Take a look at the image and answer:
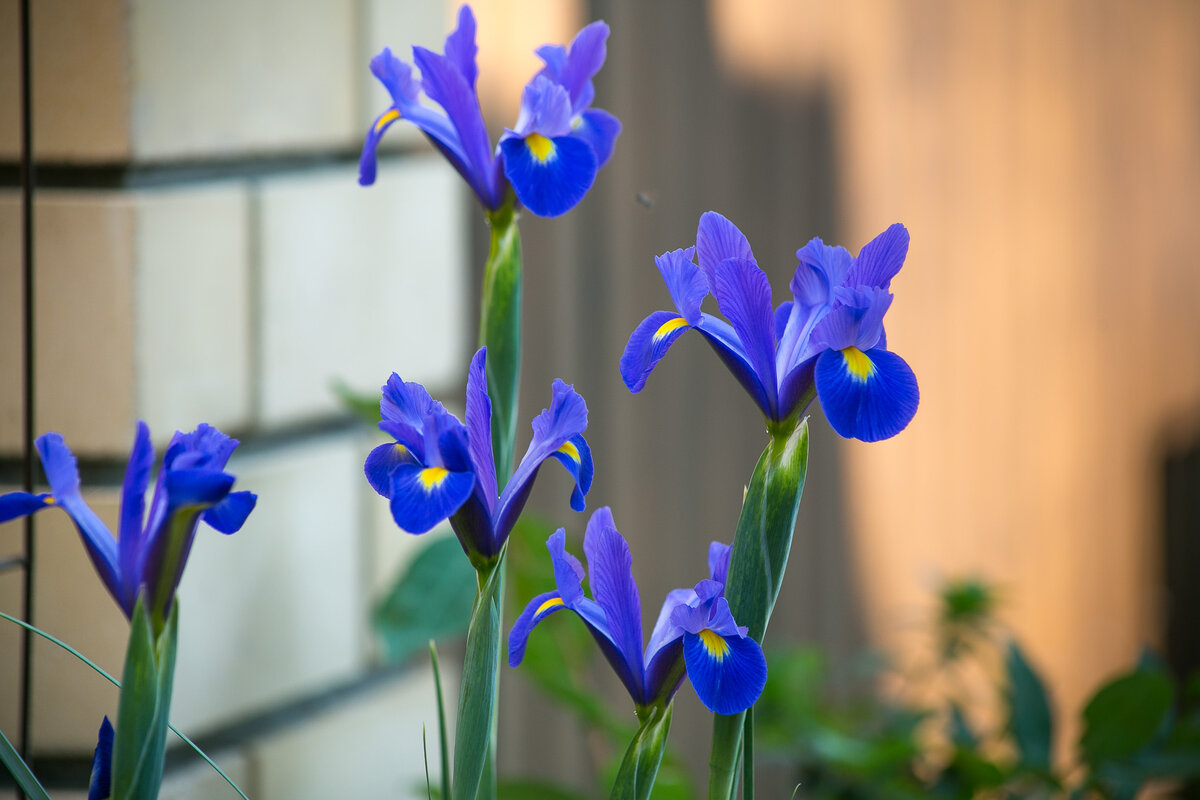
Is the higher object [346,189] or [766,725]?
[346,189]

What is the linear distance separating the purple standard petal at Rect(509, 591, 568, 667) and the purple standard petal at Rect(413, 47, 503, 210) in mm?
180

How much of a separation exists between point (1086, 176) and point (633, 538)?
1216mm

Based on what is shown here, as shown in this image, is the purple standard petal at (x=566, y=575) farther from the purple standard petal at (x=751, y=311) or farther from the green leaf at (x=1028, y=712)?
the green leaf at (x=1028, y=712)

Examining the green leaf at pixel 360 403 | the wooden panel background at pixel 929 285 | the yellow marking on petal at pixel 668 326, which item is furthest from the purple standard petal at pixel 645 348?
the wooden panel background at pixel 929 285

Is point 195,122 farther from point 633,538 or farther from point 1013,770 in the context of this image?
point 633,538

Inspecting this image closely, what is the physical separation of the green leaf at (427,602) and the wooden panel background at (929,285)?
0.90m

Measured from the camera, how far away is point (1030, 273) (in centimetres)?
214

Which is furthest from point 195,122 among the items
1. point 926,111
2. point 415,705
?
point 926,111

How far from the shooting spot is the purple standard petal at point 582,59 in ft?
1.61

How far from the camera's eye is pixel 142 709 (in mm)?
339

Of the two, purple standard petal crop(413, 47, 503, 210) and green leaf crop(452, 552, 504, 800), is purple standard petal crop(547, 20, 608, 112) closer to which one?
purple standard petal crop(413, 47, 503, 210)

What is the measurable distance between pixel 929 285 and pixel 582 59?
1686mm

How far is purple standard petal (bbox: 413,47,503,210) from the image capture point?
464 mm

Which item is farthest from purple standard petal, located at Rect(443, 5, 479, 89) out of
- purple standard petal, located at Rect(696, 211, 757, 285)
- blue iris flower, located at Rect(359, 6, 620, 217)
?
purple standard petal, located at Rect(696, 211, 757, 285)
